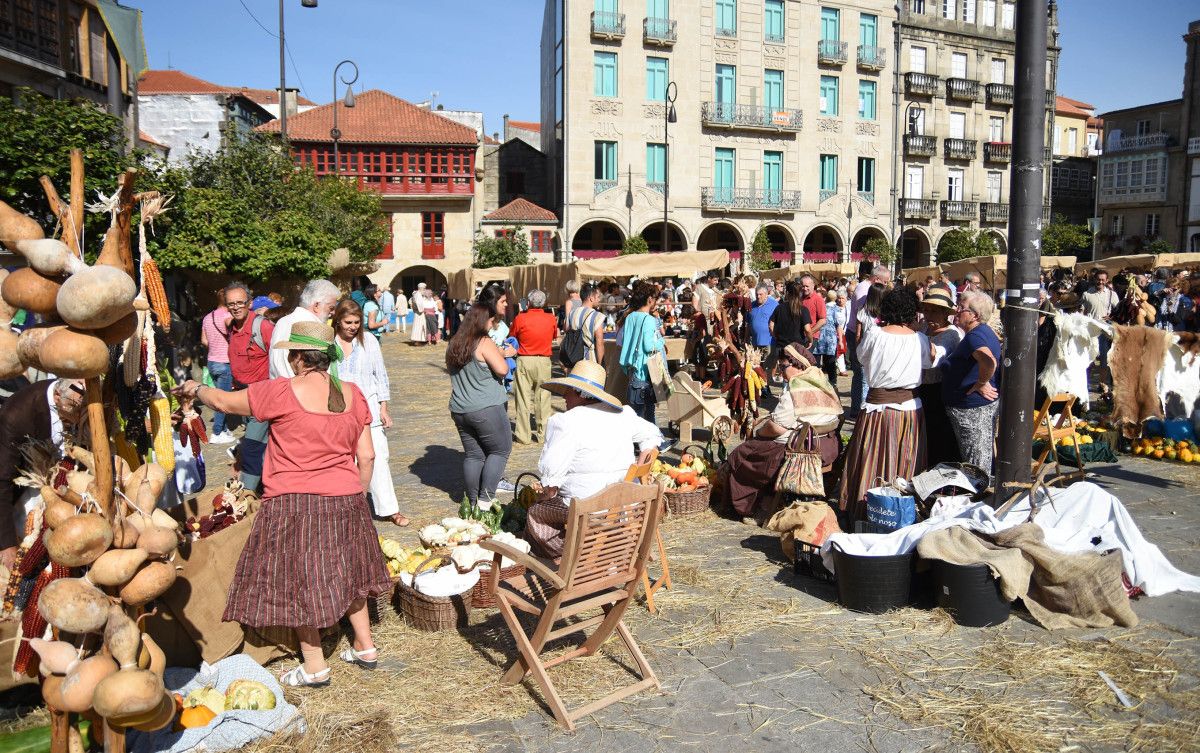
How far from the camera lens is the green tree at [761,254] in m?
36.3

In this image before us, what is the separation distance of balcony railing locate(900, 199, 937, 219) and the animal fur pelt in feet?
119

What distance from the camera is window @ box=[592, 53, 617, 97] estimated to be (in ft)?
117

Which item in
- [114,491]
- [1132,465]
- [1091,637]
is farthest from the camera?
[1132,465]

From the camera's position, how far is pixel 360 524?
13.2 ft

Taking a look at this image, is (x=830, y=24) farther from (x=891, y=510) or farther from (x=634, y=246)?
(x=891, y=510)

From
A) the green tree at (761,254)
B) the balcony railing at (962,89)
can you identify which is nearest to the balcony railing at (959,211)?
the balcony railing at (962,89)

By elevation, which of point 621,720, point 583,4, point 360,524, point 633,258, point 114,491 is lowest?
point 621,720

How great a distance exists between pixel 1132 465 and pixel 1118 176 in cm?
5146

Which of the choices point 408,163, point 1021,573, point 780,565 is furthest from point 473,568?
point 408,163

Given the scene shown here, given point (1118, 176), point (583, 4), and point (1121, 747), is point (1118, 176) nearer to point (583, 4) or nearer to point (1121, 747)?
point (583, 4)

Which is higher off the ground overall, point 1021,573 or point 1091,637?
point 1021,573

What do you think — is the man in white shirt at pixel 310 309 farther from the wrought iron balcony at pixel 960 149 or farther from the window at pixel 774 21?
the wrought iron balcony at pixel 960 149

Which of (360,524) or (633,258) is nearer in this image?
(360,524)

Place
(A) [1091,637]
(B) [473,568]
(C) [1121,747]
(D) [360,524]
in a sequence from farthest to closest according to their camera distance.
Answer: (B) [473,568] < (A) [1091,637] < (D) [360,524] < (C) [1121,747]
